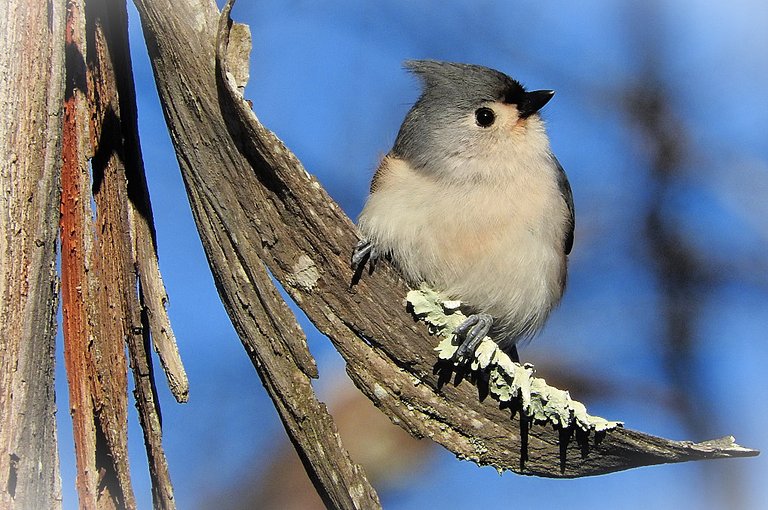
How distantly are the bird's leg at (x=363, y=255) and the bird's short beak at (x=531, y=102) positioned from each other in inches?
24.0

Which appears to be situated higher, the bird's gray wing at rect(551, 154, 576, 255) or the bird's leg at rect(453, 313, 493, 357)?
the bird's gray wing at rect(551, 154, 576, 255)

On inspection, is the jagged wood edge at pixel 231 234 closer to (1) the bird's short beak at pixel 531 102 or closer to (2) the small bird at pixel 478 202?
(2) the small bird at pixel 478 202

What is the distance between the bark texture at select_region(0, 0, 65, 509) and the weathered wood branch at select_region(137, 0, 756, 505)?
125 millimetres

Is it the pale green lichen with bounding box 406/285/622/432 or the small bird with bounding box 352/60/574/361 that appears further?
the small bird with bounding box 352/60/574/361

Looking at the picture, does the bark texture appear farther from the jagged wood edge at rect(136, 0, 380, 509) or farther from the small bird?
the small bird

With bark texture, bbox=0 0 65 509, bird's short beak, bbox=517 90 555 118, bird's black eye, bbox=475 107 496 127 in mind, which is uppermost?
bird's short beak, bbox=517 90 555 118

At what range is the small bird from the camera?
Result: 131cm

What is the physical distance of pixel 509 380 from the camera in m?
0.99

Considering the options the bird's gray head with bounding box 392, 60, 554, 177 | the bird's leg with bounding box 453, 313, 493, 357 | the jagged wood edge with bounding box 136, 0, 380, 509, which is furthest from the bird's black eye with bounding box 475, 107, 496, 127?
the jagged wood edge with bounding box 136, 0, 380, 509

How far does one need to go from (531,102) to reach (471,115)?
0.12 metres

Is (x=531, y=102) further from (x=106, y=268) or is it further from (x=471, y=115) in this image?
(x=106, y=268)

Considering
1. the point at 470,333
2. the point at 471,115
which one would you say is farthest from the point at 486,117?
the point at 470,333

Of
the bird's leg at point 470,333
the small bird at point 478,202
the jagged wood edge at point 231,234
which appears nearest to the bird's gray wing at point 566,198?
the small bird at point 478,202

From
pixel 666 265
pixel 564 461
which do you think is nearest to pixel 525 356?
pixel 666 265
